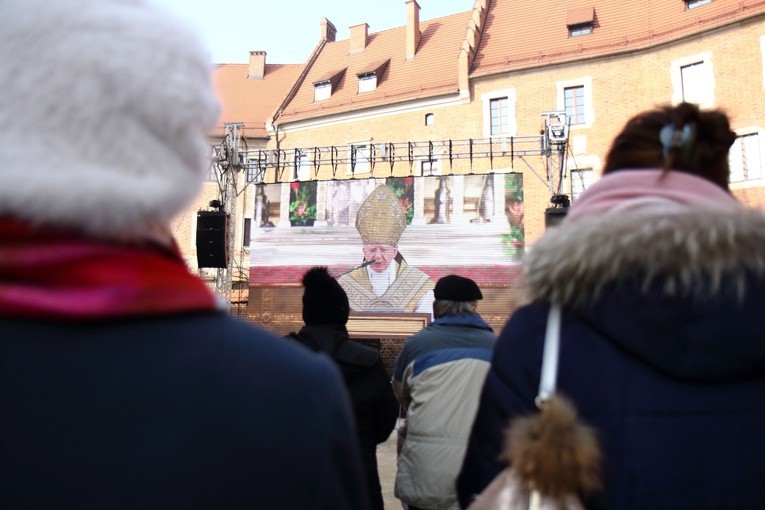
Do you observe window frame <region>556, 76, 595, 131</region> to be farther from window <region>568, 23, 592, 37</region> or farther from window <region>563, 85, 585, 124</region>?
window <region>568, 23, 592, 37</region>

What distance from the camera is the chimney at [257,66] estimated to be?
30266 mm

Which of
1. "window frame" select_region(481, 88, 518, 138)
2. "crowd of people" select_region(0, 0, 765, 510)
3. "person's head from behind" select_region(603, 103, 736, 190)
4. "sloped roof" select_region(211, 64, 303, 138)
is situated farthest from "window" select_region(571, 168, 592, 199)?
"crowd of people" select_region(0, 0, 765, 510)

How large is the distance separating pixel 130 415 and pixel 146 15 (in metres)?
0.52

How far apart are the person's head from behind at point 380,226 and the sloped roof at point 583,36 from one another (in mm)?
9434

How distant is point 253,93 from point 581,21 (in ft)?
51.8

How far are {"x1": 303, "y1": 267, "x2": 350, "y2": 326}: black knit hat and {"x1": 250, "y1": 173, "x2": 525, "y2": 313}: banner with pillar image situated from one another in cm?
1001

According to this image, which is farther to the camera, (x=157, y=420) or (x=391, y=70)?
(x=391, y=70)

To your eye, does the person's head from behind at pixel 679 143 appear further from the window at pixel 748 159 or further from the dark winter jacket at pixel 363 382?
the window at pixel 748 159

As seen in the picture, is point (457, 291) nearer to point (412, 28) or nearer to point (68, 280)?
point (68, 280)

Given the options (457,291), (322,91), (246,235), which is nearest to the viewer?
(457,291)

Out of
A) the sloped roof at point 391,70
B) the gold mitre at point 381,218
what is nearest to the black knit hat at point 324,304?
the gold mitre at point 381,218

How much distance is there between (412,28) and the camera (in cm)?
2506

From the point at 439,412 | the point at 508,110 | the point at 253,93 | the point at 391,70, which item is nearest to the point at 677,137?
the point at 439,412

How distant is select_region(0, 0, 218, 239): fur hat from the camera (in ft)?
2.26
